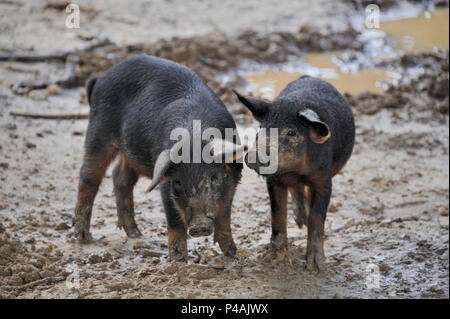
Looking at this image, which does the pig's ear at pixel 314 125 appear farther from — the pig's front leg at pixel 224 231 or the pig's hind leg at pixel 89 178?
the pig's hind leg at pixel 89 178

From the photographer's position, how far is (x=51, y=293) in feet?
17.3

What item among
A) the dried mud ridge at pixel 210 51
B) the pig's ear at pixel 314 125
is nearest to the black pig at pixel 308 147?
the pig's ear at pixel 314 125

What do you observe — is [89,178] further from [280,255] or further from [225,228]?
[280,255]

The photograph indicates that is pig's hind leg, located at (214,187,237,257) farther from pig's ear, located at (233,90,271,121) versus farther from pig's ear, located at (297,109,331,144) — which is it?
pig's ear, located at (297,109,331,144)

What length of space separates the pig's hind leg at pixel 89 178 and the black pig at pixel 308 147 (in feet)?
5.48

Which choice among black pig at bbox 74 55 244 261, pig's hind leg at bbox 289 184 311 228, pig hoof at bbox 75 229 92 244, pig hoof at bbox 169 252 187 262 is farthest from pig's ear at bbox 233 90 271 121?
pig hoof at bbox 75 229 92 244

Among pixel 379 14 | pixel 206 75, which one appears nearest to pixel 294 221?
pixel 206 75

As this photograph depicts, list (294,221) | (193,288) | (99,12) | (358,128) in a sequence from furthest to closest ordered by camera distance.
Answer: (99,12) < (358,128) < (294,221) < (193,288)

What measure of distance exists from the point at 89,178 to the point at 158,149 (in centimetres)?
112

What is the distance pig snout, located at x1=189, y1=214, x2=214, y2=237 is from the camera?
4988 mm

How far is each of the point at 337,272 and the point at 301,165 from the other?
1.16m

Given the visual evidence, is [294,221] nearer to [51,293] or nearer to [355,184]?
[355,184]

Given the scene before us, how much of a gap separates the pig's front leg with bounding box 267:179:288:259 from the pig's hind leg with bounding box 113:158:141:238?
5.18 feet

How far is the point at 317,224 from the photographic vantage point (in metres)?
5.65
